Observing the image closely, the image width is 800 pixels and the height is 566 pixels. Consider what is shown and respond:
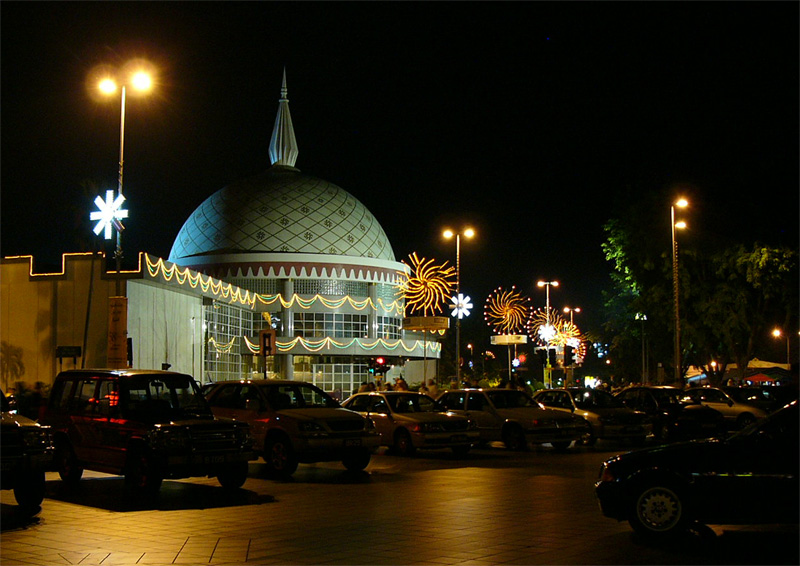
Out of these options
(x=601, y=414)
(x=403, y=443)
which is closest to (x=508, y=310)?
(x=601, y=414)

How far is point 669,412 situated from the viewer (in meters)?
26.4

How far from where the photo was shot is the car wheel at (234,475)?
1481 centimetres

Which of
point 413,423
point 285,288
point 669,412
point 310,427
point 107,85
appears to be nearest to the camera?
point 310,427

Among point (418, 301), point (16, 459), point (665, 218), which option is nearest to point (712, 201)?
point (665, 218)

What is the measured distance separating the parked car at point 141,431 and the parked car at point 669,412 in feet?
43.5

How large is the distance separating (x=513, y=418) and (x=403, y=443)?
3400mm

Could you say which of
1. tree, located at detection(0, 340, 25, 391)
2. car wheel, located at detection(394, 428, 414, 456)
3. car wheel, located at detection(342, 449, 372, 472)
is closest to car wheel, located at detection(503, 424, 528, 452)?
car wheel, located at detection(394, 428, 414, 456)

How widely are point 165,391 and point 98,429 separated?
119 centimetres

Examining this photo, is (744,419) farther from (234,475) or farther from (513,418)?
(234,475)

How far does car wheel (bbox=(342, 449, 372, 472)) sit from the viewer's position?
1775 cm

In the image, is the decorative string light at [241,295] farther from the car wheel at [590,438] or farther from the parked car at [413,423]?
the car wheel at [590,438]

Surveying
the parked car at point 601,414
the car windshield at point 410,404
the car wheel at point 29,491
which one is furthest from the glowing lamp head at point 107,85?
the parked car at point 601,414

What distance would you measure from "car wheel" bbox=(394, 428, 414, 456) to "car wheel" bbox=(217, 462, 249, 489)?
6.94 metres

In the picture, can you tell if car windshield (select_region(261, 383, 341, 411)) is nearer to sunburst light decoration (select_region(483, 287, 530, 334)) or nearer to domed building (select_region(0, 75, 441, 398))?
domed building (select_region(0, 75, 441, 398))
